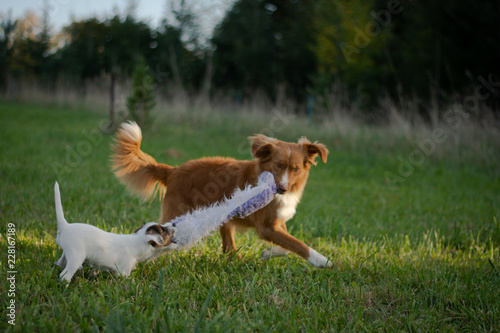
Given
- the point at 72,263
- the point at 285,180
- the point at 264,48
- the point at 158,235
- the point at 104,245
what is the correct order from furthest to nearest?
the point at 264,48 → the point at 285,180 → the point at 158,235 → the point at 104,245 → the point at 72,263

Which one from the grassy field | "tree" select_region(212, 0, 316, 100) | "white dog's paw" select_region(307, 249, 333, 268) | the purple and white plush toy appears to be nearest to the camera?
the grassy field

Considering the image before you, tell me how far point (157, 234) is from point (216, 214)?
47 cm

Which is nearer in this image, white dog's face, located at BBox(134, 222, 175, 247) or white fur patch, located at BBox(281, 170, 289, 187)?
white dog's face, located at BBox(134, 222, 175, 247)

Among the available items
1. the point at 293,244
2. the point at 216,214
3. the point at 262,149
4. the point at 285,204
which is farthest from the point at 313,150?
the point at 216,214

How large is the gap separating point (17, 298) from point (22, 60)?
26.5 metres

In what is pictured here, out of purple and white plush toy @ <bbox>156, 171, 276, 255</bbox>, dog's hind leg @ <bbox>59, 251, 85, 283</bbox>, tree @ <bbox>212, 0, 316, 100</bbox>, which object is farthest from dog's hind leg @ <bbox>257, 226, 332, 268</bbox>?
tree @ <bbox>212, 0, 316, 100</bbox>

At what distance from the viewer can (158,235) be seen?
2600mm


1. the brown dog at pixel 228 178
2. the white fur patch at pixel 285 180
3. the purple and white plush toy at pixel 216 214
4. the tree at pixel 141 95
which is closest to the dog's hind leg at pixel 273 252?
the brown dog at pixel 228 178

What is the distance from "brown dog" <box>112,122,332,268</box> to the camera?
3238mm

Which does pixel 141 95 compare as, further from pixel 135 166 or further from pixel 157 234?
pixel 157 234

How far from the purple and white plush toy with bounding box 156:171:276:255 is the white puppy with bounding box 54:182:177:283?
79mm

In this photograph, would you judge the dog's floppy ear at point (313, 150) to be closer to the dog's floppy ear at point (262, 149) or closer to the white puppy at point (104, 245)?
the dog's floppy ear at point (262, 149)

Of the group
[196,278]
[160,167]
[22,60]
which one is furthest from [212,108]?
[22,60]

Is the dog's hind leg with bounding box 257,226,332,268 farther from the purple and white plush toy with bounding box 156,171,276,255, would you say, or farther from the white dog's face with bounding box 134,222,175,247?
the white dog's face with bounding box 134,222,175,247
